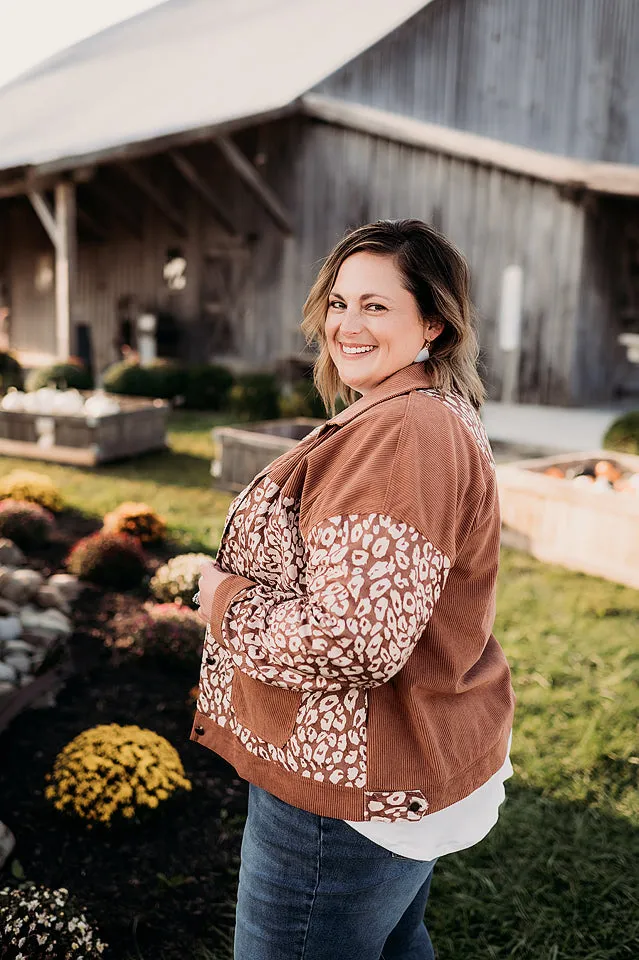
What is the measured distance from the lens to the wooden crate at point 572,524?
20.5ft

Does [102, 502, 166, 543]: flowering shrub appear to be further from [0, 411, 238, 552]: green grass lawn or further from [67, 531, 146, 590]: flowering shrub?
[67, 531, 146, 590]: flowering shrub

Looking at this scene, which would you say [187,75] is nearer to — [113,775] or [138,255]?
[138,255]

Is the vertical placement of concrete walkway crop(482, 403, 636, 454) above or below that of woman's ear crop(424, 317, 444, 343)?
below

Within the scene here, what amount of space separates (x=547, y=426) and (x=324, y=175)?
254 inches

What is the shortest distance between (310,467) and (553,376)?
1196 cm

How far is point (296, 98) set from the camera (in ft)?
45.7

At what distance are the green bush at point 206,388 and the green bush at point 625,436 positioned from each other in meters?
7.04

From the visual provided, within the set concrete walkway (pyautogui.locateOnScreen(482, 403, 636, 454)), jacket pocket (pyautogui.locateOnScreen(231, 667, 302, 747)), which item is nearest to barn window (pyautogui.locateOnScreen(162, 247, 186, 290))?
concrete walkway (pyautogui.locateOnScreen(482, 403, 636, 454))

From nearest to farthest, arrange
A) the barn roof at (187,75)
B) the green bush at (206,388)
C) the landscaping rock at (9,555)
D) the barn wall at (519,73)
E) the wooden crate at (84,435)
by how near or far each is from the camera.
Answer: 1. the landscaping rock at (9,555)
2. the wooden crate at (84,435)
3. the barn roof at (187,75)
4. the green bush at (206,388)
5. the barn wall at (519,73)

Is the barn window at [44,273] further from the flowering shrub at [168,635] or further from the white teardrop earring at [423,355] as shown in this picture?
the white teardrop earring at [423,355]

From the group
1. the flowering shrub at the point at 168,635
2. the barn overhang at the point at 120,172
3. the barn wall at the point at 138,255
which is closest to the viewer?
the flowering shrub at the point at 168,635

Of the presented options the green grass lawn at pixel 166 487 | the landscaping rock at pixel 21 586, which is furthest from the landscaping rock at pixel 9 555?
the green grass lawn at pixel 166 487

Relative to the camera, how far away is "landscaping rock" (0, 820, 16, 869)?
3059 mm

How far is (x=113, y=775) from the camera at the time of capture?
3.36 metres
